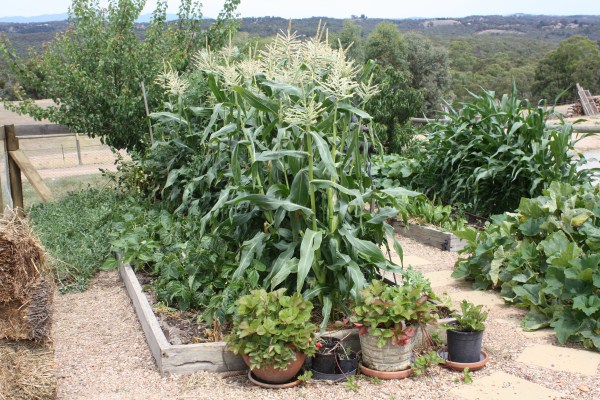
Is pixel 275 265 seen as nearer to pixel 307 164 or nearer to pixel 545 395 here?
pixel 307 164

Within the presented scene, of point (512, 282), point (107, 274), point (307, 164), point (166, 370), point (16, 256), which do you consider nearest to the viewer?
point (16, 256)

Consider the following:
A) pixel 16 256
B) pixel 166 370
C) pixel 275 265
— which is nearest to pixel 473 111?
pixel 275 265

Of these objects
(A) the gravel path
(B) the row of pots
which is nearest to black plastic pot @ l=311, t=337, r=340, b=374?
(B) the row of pots

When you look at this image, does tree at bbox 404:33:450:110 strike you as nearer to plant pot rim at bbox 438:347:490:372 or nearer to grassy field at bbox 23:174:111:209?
grassy field at bbox 23:174:111:209

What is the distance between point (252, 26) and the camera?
45.2 metres

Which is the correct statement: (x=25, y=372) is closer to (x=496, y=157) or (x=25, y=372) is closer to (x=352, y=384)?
(x=352, y=384)

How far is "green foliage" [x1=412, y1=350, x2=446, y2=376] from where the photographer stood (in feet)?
11.6

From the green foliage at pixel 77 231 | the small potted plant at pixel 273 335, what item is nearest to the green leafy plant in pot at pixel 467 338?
the small potted plant at pixel 273 335

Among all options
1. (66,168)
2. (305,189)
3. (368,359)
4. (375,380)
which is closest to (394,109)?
(305,189)

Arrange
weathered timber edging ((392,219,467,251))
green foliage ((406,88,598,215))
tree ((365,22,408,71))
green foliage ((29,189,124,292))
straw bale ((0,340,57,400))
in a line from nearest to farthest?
1. straw bale ((0,340,57,400))
2. green foliage ((29,189,124,292))
3. weathered timber edging ((392,219,467,251))
4. green foliage ((406,88,598,215))
5. tree ((365,22,408,71))

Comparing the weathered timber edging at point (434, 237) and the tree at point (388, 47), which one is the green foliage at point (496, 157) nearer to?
the weathered timber edging at point (434, 237)

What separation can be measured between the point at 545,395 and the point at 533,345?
66cm

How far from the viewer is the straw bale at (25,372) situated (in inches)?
125

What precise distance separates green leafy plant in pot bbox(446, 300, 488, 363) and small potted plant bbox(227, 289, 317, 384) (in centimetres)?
84
